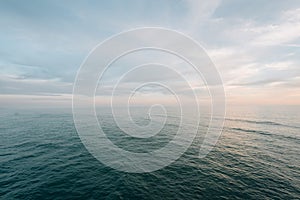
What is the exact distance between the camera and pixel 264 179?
2652 cm

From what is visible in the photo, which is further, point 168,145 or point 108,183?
point 168,145

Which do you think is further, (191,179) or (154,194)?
(191,179)

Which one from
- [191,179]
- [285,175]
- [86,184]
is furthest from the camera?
[285,175]

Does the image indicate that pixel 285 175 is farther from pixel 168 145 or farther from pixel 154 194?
pixel 168 145

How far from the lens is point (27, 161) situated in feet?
109

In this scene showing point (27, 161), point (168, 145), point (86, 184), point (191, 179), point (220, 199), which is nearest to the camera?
point (220, 199)

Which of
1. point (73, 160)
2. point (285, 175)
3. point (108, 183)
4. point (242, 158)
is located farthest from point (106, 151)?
point (285, 175)

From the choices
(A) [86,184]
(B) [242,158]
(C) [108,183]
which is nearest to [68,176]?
(A) [86,184]

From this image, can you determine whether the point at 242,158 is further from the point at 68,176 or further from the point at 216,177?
the point at 68,176

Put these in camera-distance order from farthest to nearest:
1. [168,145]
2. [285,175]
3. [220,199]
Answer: [168,145], [285,175], [220,199]

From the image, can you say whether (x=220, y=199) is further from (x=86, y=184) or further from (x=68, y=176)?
(x=68, y=176)

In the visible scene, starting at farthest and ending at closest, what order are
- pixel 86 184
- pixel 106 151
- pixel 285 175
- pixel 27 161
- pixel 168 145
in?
pixel 168 145, pixel 106 151, pixel 27 161, pixel 285 175, pixel 86 184

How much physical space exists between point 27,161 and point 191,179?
34.0 meters

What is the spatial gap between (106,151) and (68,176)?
14187mm
